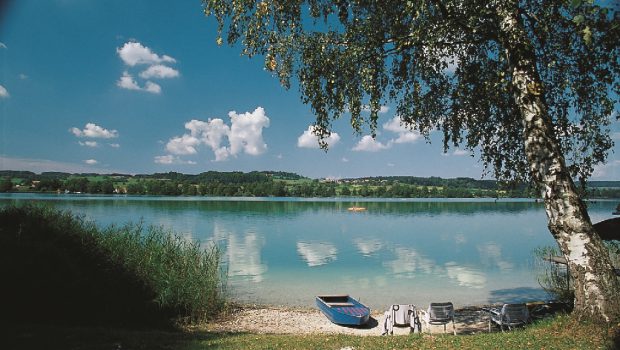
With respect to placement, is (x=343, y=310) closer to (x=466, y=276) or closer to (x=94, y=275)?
(x=94, y=275)

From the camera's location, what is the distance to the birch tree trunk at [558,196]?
763 centimetres

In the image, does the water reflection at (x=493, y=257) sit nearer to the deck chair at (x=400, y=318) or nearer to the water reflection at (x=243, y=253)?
the water reflection at (x=243, y=253)

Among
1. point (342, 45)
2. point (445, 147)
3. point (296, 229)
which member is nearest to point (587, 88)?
point (445, 147)

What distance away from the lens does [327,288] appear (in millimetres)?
22312

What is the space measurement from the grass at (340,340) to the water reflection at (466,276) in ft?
51.7

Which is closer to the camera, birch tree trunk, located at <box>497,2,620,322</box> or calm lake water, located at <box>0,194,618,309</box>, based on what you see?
birch tree trunk, located at <box>497,2,620,322</box>

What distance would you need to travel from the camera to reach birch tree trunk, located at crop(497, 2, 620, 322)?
7629mm

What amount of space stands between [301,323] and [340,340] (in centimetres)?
549

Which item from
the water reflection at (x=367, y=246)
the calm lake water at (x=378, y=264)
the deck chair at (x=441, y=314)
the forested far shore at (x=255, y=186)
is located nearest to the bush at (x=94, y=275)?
the calm lake water at (x=378, y=264)

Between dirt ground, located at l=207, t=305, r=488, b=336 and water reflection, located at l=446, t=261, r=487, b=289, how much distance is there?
25.7 feet

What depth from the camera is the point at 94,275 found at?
12734mm

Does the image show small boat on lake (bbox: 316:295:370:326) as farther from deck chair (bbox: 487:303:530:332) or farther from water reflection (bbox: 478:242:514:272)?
water reflection (bbox: 478:242:514:272)

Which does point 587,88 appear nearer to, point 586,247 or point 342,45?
point 586,247

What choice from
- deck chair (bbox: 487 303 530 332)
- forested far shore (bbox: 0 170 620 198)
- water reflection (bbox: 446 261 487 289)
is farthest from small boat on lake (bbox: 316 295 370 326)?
forested far shore (bbox: 0 170 620 198)
